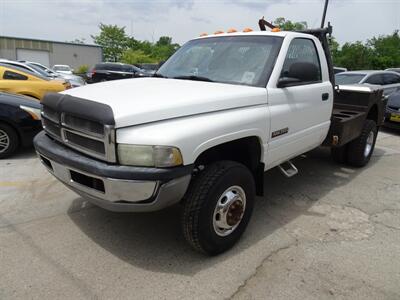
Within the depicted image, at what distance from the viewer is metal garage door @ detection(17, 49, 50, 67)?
146ft

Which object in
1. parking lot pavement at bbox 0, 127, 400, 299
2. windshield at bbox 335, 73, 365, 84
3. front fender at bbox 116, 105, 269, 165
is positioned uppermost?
windshield at bbox 335, 73, 365, 84

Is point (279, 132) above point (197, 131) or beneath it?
beneath

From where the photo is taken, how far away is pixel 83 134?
255 cm

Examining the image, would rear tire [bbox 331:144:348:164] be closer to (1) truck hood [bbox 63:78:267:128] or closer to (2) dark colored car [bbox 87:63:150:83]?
(1) truck hood [bbox 63:78:267:128]

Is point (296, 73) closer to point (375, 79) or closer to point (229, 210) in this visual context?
point (229, 210)

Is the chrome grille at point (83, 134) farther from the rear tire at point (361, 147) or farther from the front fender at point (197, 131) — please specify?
the rear tire at point (361, 147)

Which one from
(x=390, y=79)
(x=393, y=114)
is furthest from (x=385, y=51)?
(x=393, y=114)

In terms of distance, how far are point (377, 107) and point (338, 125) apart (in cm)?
185

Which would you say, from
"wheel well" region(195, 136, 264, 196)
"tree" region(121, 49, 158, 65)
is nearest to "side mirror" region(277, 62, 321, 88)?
"wheel well" region(195, 136, 264, 196)

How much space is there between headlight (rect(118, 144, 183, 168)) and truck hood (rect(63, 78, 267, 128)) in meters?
0.18

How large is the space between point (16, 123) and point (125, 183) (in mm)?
3918

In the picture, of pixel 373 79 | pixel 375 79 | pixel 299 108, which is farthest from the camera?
pixel 375 79

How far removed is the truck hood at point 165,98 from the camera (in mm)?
2410

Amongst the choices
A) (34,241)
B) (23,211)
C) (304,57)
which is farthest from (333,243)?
(23,211)
